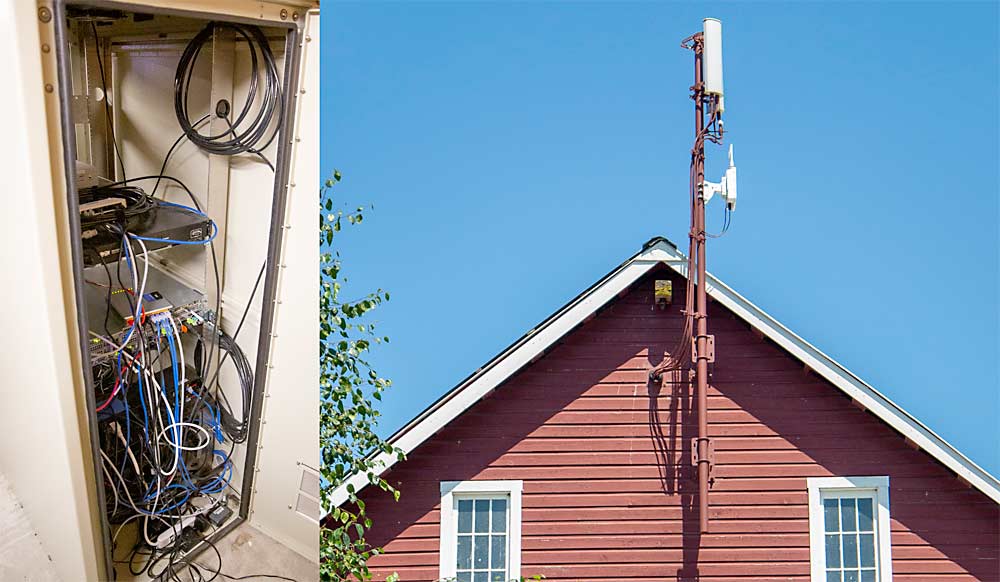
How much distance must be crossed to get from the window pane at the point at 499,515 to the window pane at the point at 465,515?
0.09 m

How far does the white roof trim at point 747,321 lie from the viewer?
3188 millimetres

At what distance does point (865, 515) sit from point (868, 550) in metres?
0.14

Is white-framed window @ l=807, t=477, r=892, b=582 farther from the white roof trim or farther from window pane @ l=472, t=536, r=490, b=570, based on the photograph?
window pane @ l=472, t=536, r=490, b=570

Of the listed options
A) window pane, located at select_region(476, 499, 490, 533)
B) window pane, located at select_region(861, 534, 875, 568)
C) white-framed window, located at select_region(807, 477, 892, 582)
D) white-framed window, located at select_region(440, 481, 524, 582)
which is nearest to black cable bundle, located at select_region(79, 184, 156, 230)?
Answer: white-framed window, located at select_region(440, 481, 524, 582)

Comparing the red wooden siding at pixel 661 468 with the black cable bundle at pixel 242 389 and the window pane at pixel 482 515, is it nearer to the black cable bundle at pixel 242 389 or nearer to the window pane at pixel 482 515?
the window pane at pixel 482 515

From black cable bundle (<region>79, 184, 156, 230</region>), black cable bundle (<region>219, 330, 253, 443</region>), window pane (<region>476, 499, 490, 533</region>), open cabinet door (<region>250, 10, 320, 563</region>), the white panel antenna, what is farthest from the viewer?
window pane (<region>476, 499, 490, 533</region>)

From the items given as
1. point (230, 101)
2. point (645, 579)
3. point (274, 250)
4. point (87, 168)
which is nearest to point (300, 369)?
point (274, 250)

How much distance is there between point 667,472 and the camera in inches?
131

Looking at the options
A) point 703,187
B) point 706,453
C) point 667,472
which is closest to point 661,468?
point 667,472

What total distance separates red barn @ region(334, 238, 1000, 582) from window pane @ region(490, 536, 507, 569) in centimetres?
1

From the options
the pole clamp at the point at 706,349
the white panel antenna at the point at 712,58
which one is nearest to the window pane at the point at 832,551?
the pole clamp at the point at 706,349

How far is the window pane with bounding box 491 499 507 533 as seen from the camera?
128 inches

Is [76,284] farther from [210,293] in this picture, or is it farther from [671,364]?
[671,364]

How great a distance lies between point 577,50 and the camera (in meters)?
3.60
